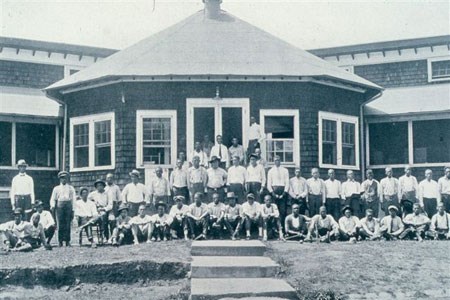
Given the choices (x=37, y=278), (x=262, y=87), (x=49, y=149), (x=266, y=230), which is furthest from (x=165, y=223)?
(x=49, y=149)

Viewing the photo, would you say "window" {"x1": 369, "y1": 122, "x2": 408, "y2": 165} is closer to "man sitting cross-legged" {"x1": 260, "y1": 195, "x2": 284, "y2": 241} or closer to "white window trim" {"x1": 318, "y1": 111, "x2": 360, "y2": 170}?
"white window trim" {"x1": 318, "y1": 111, "x2": 360, "y2": 170}

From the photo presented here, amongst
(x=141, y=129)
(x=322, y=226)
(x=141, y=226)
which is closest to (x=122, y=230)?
(x=141, y=226)

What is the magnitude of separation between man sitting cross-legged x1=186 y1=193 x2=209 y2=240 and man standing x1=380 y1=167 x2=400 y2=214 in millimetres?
4807

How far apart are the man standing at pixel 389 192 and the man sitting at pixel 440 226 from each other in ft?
4.47

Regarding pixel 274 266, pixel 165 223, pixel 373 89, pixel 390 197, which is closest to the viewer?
pixel 274 266

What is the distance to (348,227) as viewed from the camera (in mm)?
14219

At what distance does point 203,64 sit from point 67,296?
8548mm

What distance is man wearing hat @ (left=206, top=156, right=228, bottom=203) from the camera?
14.8 metres

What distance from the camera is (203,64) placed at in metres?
17.3

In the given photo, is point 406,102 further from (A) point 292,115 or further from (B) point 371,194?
(B) point 371,194

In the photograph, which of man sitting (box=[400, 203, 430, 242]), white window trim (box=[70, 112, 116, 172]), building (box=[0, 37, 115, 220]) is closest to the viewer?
man sitting (box=[400, 203, 430, 242])

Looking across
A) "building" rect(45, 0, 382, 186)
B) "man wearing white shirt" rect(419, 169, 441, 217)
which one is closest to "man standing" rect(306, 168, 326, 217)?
"building" rect(45, 0, 382, 186)

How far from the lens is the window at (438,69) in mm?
23297

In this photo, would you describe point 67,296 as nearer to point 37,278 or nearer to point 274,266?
point 37,278
